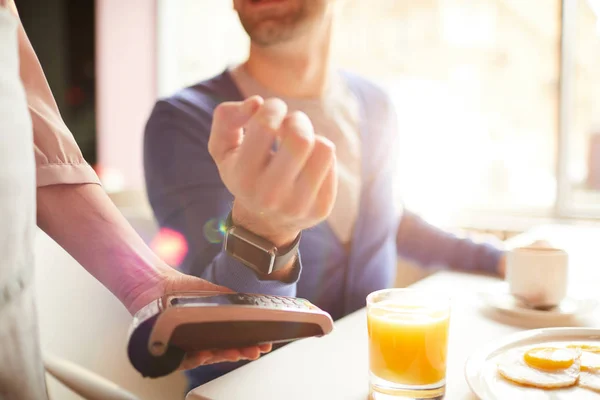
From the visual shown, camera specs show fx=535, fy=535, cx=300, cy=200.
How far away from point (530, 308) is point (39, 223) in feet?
1.73

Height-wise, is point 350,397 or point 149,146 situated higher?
point 149,146

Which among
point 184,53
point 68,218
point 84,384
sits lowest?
point 84,384

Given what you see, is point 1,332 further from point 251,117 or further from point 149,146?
point 149,146

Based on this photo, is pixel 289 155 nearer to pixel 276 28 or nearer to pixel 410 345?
pixel 410 345

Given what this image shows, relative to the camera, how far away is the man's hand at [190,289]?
399 mm

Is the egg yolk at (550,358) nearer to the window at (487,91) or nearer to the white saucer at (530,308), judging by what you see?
the white saucer at (530,308)

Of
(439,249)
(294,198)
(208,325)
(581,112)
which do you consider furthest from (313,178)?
(581,112)

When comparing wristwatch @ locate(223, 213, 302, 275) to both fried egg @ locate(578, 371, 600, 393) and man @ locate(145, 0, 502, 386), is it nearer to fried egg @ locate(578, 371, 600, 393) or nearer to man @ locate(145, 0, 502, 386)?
man @ locate(145, 0, 502, 386)

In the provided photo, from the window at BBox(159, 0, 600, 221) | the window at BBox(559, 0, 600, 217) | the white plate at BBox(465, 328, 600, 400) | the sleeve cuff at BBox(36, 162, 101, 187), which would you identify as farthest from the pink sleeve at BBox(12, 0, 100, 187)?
the window at BBox(559, 0, 600, 217)

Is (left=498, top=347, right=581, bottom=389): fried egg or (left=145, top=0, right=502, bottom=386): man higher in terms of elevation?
(left=145, top=0, right=502, bottom=386): man

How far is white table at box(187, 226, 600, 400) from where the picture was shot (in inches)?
16.5

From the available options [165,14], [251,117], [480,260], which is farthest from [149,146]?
[165,14]

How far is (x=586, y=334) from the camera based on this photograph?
0.49 metres

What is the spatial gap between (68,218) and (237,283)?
15 cm
